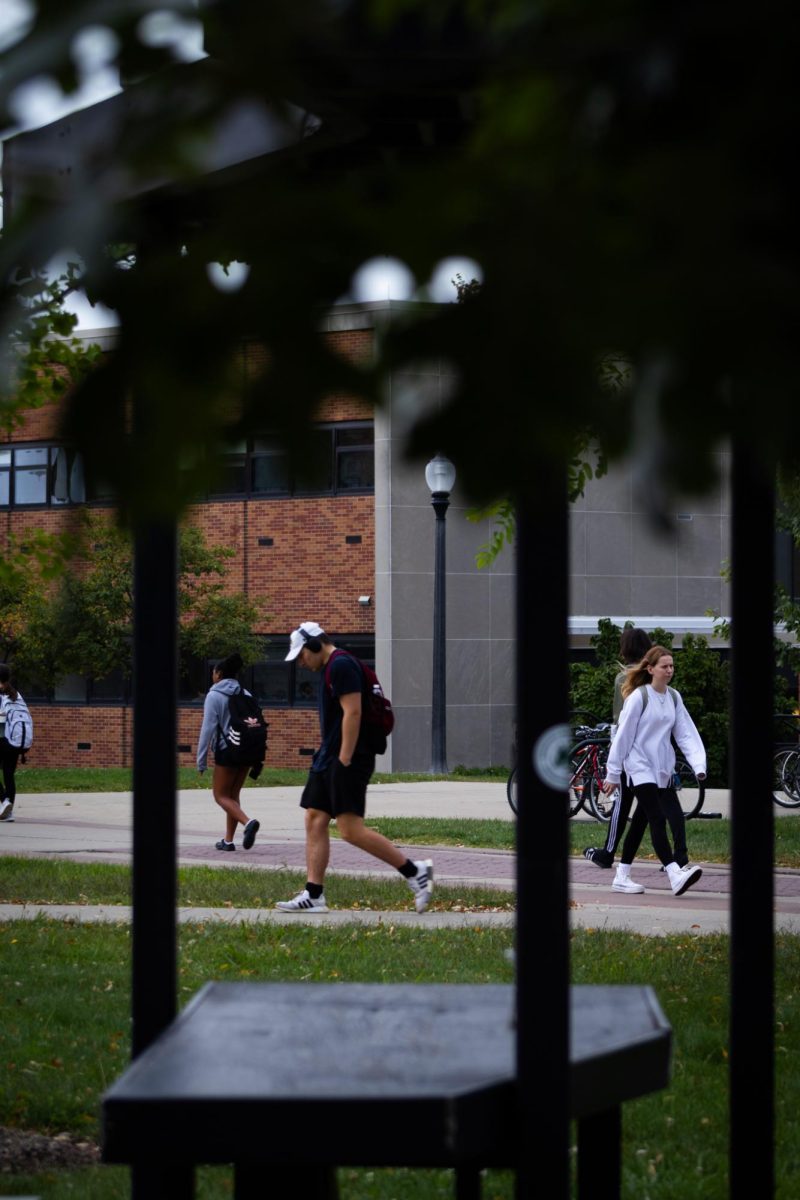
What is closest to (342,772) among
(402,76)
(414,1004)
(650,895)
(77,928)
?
(77,928)

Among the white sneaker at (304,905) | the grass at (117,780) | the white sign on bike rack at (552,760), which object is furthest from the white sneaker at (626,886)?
the grass at (117,780)

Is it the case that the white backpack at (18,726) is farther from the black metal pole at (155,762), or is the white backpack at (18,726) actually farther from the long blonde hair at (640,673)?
the black metal pole at (155,762)

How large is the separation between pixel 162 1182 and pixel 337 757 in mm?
7170

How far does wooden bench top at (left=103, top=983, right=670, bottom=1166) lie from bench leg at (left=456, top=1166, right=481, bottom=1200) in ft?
1.36

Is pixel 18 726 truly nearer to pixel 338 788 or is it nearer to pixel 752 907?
pixel 338 788

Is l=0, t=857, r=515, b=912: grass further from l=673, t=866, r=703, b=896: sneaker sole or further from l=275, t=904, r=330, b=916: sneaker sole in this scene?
l=673, t=866, r=703, b=896: sneaker sole

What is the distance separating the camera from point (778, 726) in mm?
24531

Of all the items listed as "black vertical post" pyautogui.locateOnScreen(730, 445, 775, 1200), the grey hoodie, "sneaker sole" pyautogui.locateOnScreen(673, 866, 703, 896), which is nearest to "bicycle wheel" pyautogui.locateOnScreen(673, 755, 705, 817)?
the grey hoodie

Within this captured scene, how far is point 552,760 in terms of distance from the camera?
229cm

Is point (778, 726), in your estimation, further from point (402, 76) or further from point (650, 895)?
point (402, 76)

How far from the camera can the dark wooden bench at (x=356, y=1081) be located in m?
2.30

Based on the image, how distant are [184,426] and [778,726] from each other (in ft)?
79.2

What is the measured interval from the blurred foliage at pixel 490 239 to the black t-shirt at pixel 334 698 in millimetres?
8215

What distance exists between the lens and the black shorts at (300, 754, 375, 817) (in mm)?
9688
